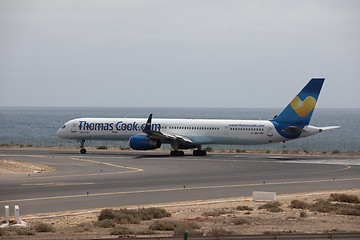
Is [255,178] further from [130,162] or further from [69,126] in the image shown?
[69,126]

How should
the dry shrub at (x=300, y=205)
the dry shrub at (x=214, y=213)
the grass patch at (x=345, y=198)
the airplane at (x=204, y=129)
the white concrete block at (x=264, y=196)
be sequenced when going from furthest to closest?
the airplane at (x=204, y=129) → the grass patch at (x=345, y=198) → the white concrete block at (x=264, y=196) → the dry shrub at (x=300, y=205) → the dry shrub at (x=214, y=213)

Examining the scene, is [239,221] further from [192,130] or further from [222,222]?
[192,130]

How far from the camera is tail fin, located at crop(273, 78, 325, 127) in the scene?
2167 inches

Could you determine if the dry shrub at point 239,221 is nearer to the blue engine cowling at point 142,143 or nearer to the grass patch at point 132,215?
the grass patch at point 132,215

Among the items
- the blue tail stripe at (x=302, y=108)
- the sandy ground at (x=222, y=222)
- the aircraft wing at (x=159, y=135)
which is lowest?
the sandy ground at (x=222, y=222)

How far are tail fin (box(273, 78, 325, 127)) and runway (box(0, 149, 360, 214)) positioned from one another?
12.2 feet

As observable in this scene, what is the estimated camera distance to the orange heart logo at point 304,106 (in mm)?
54938

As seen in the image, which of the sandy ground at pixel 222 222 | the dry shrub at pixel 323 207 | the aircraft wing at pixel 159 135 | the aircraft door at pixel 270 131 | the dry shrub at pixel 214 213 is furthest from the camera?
the aircraft wing at pixel 159 135

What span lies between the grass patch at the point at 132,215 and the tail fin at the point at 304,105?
33.2 metres

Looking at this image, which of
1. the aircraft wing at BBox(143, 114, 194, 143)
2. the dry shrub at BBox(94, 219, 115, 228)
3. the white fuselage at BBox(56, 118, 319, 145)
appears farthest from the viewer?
the white fuselage at BBox(56, 118, 319, 145)

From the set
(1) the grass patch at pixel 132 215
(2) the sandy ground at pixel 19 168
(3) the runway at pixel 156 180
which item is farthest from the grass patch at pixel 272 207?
(2) the sandy ground at pixel 19 168

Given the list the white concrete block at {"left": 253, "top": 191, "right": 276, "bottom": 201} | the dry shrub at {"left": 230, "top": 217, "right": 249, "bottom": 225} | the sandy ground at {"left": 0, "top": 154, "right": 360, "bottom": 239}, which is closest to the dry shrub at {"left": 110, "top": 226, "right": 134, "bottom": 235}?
the sandy ground at {"left": 0, "top": 154, "right": 360, "bottom": 239}

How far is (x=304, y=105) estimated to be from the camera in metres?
55.1

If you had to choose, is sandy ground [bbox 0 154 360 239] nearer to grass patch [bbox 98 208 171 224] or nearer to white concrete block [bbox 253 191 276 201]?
grass patch [bbox 98 208 171 224]
